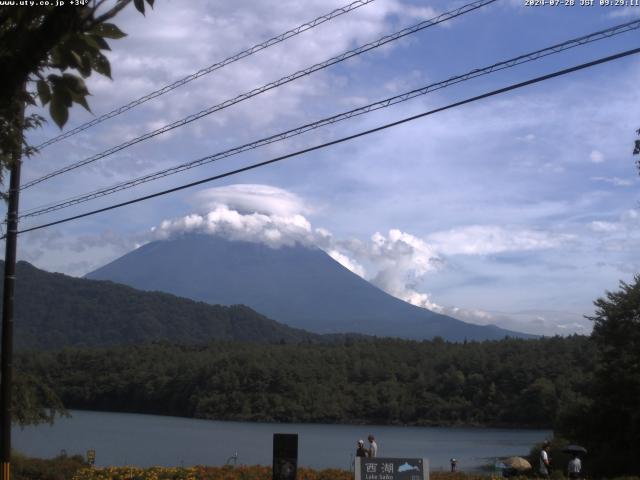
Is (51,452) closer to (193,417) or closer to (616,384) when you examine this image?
(616,384)

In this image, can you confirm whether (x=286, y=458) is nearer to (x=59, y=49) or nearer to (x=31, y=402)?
(x=31, y=402)

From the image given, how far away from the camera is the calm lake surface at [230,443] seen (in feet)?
152

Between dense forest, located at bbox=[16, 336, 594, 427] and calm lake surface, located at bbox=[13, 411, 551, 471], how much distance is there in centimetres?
499

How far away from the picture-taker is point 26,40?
3.53 m

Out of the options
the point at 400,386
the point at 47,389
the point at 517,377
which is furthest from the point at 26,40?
the point at 400,386

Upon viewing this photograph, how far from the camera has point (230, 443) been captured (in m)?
58.1

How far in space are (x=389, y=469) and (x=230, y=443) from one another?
151 ft

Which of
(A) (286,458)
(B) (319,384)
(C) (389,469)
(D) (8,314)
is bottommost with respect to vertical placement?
(C) (389,469)

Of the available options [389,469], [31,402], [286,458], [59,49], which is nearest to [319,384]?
[31,402]

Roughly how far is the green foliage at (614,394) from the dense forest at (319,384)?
5325 centimetres

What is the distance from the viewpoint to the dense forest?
93.1 metres

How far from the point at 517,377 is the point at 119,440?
1886 inches

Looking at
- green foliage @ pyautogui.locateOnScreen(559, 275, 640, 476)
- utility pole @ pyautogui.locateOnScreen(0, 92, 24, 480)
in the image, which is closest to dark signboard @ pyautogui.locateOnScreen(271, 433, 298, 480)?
utility pole @ pyautogui.locateOnScreen(0, 92, 24, 480)

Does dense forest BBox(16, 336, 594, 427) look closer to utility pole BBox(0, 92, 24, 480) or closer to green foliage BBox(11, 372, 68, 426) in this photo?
green foliage BBox(11, 372, 68, 426)
